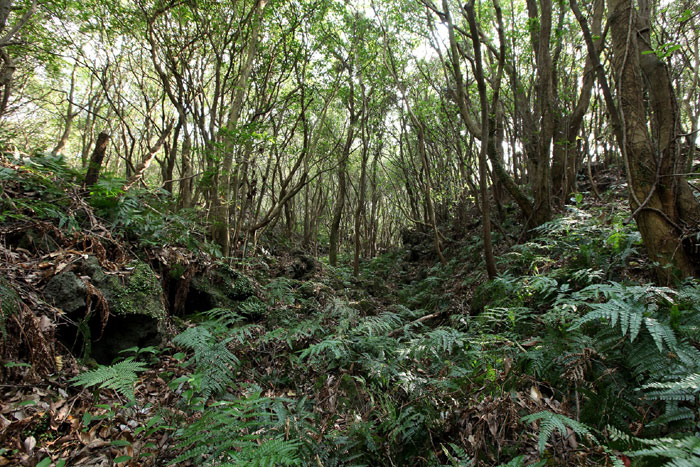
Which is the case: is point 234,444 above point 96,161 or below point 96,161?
below

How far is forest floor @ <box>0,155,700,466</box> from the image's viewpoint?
1.58 metres

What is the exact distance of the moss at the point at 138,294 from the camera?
120 inches

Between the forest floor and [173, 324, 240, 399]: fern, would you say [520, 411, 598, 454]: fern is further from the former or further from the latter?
[173, 324, 240, 399]: fern

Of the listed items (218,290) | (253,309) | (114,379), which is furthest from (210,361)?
(218,290)

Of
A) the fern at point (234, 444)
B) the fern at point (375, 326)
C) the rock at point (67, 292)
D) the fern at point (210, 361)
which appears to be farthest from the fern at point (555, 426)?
the rock at point (67, 292)

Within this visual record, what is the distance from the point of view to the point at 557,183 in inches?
247

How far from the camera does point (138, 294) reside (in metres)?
3.22

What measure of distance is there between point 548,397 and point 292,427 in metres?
1.52

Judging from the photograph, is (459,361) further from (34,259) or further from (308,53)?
(308,53)

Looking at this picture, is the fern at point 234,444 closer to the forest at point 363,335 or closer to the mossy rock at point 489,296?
the forest at point 363,335

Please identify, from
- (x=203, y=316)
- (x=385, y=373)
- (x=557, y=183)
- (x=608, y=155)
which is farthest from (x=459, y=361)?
(x=608, y=155)

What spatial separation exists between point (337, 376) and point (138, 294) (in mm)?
2140

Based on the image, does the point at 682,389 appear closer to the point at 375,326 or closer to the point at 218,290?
the point at 375,326

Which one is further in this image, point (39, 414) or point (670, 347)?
point (39, 414)
